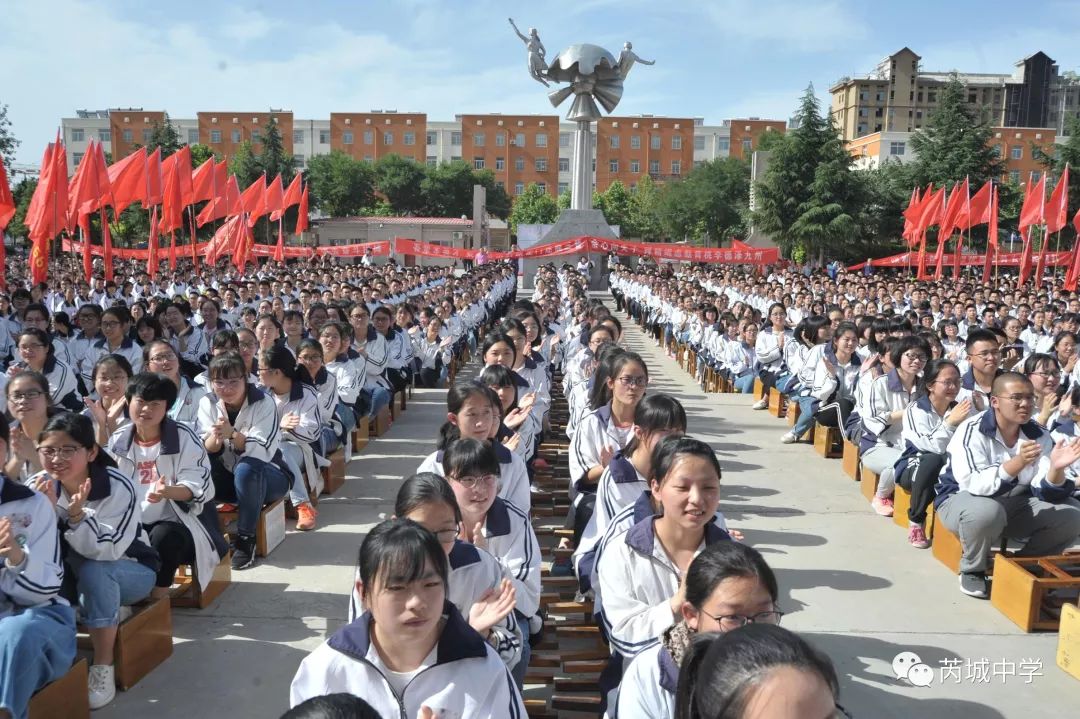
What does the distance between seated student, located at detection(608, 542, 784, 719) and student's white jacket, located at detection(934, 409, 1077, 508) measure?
3.14m

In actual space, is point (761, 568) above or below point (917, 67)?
below

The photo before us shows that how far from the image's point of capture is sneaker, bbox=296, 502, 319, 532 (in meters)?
5.76

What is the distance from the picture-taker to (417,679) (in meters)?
2.16

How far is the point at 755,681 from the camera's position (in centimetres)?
152

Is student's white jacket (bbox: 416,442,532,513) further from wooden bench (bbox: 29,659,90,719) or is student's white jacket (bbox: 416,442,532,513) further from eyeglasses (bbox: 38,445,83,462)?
wooden bench (bbox: 29,659,90,719)

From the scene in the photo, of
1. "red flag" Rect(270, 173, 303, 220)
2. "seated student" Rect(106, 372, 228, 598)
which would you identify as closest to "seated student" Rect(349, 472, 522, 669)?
"seated student" Rect(106, 372, 228, 598)

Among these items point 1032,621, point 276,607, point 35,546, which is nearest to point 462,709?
point 35,546

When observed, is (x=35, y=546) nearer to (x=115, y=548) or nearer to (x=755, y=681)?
(x=115, y=548)

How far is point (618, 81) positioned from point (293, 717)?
134 ft

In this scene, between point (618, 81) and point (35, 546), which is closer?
point (35, 546)

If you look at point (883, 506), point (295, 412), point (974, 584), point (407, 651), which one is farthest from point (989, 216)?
point (407, 651)

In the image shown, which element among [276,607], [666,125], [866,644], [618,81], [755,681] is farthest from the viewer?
[666,125]

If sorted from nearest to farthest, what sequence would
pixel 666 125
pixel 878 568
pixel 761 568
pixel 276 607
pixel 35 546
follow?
pixel 761 568
pixel 35 546
pixel 276 607
pixel 878 568
pixel 666 125

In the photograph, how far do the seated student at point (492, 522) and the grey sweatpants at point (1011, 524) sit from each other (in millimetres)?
2674
